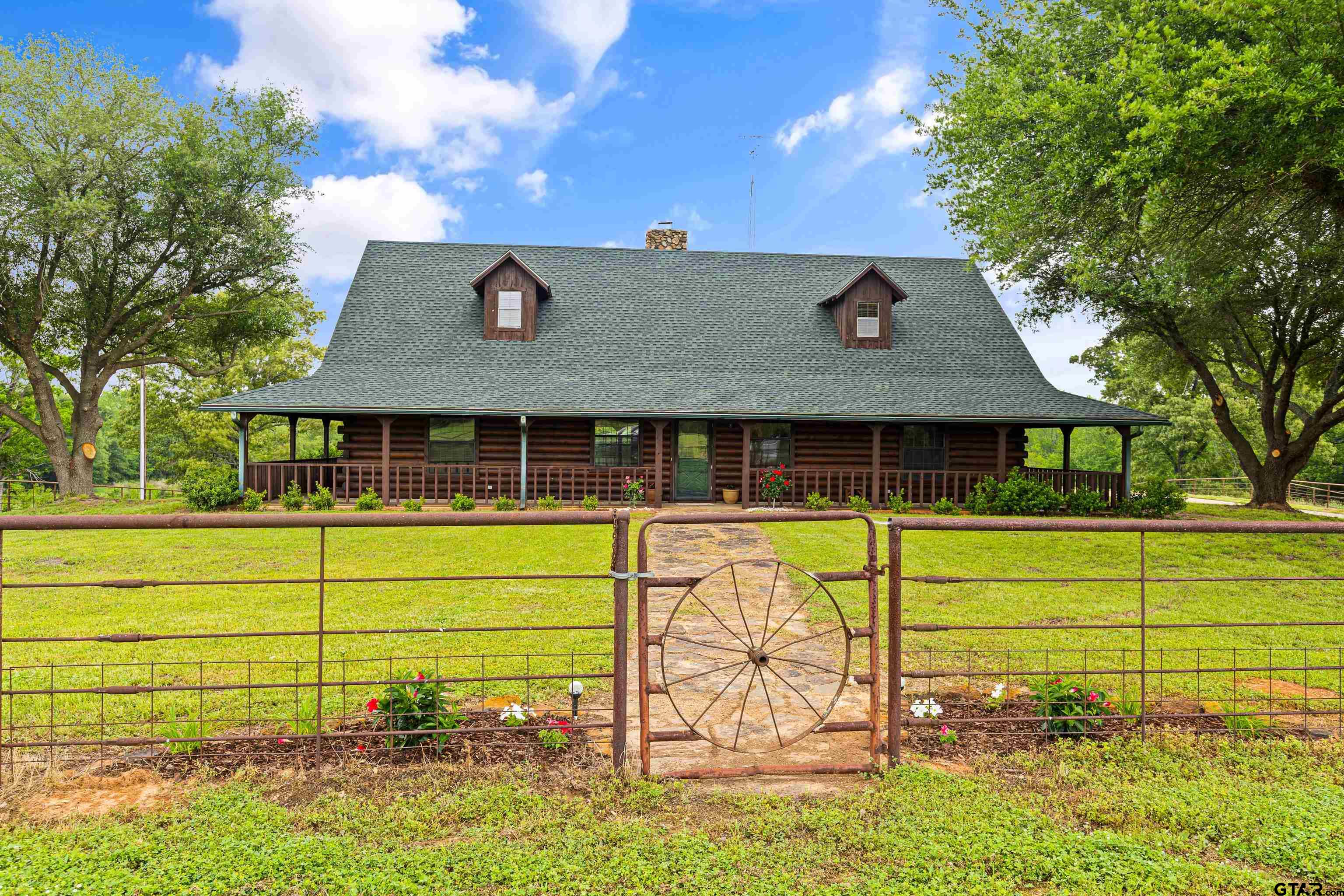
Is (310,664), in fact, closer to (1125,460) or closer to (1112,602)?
(1112,602)

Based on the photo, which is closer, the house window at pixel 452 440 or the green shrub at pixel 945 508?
the green shrub at pixel 945 508

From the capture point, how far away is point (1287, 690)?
201 inches

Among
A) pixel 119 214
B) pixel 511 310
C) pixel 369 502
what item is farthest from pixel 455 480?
pixel 119 214

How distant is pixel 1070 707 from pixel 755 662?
2028 mm

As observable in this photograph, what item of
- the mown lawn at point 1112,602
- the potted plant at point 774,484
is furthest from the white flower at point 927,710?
the potted plant at point 774,484

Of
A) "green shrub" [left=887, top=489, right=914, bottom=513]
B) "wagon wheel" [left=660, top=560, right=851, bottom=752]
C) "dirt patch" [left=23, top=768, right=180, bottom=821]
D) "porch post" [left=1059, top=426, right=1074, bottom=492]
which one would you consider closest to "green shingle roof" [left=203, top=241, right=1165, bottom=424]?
"porch post" [left=1059, top=426, right=1074, bottom=492]

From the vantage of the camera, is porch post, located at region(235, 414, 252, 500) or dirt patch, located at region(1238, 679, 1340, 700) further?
porch post, located at region(235, 414, 252, 500)

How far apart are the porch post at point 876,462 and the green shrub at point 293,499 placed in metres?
13.6

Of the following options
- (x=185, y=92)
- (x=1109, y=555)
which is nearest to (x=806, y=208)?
(x=185, y=92)

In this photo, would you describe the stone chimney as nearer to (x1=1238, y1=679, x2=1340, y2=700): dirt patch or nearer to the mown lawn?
the mown lawn

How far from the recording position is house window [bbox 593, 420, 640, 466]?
61.5 ft

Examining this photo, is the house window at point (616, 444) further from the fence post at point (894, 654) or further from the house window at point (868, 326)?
the fence post at point (894, 654)

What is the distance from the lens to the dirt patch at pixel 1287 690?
15.9 feet

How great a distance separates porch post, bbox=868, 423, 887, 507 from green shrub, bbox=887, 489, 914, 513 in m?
0.33
